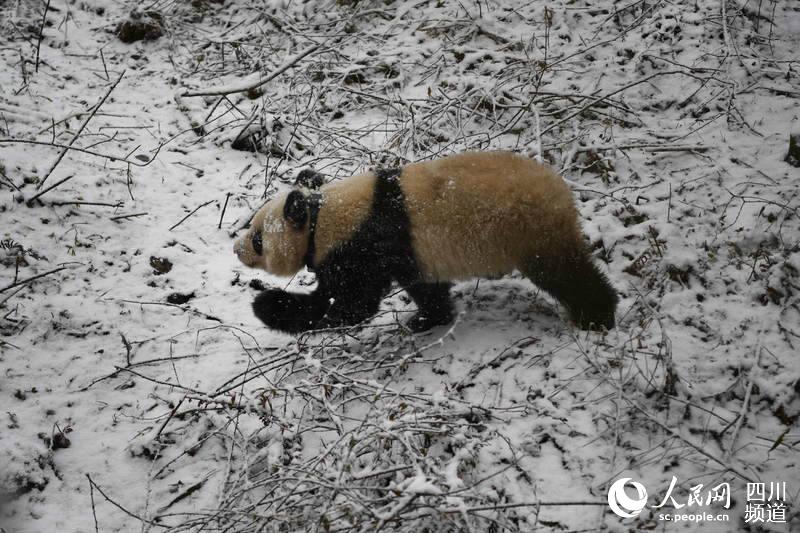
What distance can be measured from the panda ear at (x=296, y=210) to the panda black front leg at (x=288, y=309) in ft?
1.65

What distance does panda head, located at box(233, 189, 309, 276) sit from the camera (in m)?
3.72

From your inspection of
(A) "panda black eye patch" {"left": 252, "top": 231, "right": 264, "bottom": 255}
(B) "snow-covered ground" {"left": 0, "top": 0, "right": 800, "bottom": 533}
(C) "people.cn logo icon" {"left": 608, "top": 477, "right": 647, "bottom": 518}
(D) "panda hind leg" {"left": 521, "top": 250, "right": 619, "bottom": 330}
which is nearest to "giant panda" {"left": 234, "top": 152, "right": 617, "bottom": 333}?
(D) "panda hind leg" {"left": 521, "top": 250, "right": 619, "bottom": 330}

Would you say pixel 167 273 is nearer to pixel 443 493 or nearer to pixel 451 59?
pixel 443 493

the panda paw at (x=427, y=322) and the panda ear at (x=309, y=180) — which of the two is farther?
the panda ear at (x=309, y=180)

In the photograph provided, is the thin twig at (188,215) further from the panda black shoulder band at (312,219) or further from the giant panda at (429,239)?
the panda black shoulder band at (312,219)

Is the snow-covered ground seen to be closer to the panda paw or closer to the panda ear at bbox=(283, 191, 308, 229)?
the panda paw

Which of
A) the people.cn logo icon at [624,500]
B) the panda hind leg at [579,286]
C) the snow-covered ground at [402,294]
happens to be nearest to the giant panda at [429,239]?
the panda hind leg at [579,286]

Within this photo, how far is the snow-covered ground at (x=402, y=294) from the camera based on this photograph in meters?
2.80

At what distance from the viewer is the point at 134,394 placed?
365cm

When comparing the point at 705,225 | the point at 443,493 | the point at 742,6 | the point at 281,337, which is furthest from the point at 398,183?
the point at 742,6

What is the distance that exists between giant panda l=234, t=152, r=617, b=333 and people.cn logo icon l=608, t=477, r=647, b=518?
104 centimetres

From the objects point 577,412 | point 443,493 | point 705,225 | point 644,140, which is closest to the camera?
point 443,493

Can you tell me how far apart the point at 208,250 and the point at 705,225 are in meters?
4.11

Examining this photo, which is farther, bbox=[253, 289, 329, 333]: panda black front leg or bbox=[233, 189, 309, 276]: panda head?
bbox=[253, 289, 329, 333]: panda black front leg
